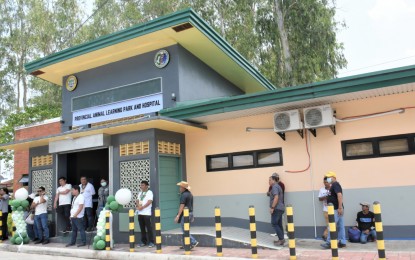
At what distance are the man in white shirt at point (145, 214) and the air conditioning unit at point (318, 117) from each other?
170 inches

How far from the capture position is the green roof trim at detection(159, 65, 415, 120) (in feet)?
25.1

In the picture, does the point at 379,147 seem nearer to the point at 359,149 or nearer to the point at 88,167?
the point at 359,149

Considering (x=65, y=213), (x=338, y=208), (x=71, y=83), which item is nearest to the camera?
(x=338, y=208)

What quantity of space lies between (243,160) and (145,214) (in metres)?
3.10

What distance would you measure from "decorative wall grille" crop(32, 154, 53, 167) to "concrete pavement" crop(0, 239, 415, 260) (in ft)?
11.2

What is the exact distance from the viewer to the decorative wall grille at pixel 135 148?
397 inches

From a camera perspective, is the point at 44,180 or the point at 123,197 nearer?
the point at 123,197

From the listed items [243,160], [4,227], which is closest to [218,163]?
[243,160]

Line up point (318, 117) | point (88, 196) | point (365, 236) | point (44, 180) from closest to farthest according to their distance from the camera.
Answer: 1. point (365, 236)
2. point (318, 117)
3. point (88, 196)
4. point (44, 180)

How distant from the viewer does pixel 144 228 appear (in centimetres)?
930

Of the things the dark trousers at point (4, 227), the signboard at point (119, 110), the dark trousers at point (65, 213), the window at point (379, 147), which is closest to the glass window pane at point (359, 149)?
the window at point (379, 147)

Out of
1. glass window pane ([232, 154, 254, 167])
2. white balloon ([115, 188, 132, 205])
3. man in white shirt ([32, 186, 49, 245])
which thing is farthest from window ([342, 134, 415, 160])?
man in white shirt ([32, 186, 49, 245])

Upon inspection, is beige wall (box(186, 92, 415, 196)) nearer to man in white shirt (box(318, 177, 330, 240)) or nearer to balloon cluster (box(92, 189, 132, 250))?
man in white shirt (box(318, 177, 330, 240))

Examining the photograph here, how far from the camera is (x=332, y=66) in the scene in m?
22.1
